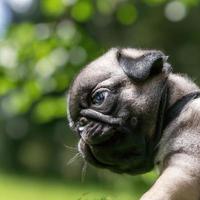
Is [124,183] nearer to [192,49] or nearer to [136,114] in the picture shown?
[136,114]

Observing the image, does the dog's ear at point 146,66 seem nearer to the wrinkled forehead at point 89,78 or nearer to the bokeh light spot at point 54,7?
the wrinkled forehead at point 89,78

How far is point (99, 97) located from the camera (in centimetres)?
467

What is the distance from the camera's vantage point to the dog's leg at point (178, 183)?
12.9ft

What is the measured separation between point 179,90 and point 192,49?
603 inches

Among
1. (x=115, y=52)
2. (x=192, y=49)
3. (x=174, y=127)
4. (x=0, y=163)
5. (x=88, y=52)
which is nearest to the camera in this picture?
(x=174, y=127)

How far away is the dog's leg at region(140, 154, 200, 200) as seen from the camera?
3926 millimetres

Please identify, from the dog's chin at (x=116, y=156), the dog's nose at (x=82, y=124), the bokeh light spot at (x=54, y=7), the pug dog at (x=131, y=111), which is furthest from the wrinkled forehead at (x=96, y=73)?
the bokeh light spot at (x=54, y=7)

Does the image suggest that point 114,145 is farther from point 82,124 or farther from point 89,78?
point 89,78

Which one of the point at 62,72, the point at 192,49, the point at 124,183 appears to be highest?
the point at 62,72

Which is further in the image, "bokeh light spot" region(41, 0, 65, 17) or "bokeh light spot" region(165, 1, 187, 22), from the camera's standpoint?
"bokeh light spot" region(165, 1, 187, 22)

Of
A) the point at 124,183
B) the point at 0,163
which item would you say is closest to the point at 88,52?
the point at 124,183

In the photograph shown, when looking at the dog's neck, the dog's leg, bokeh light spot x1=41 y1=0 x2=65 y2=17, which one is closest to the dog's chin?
the dog's neck

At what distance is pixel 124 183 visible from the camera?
8.13m

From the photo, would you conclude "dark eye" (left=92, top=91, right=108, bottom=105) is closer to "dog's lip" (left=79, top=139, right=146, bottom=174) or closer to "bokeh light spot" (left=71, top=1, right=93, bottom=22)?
"dog's lip" (left=79, top=139, right=146, bottom=174)
